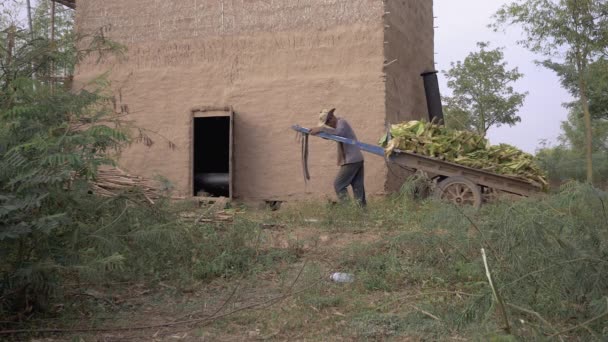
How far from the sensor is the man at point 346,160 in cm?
843

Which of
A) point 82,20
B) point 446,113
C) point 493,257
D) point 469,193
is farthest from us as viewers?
point 446,113

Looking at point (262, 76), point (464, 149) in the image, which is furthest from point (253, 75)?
point (464, 149)

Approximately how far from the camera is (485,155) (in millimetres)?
8359

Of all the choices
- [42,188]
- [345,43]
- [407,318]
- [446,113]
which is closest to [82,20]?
[345,43]

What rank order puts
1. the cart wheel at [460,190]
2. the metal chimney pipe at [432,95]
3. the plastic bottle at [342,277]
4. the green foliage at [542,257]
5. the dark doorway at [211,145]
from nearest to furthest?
the green foliage at [542,257] → the plastic bottle at [342,277] → the cart wheel at [460,190] → the metal chimney pipe at [432,95] → the dark doorway at [211,145]

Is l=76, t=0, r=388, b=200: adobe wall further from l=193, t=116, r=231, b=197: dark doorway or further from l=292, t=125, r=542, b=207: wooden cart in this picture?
l=193, t=116, r=231, b=197: dark doorway

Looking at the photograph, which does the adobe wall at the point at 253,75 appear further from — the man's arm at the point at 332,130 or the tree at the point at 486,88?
the tree at the point at 486,88

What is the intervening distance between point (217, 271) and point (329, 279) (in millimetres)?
1011

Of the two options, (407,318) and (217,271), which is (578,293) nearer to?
(407,318)

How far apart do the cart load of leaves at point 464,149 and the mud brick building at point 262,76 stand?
4.32 feet

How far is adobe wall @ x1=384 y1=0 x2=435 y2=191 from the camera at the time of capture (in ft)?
32.4

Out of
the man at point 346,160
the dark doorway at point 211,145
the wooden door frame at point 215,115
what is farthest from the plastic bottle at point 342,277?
the dark doorway at point 211,145

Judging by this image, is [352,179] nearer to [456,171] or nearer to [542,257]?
[456,171]

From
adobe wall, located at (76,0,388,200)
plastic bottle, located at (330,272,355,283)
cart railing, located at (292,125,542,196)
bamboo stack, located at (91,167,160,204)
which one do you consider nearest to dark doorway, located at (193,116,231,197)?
adobe wall, located at (76,0,388,200)
